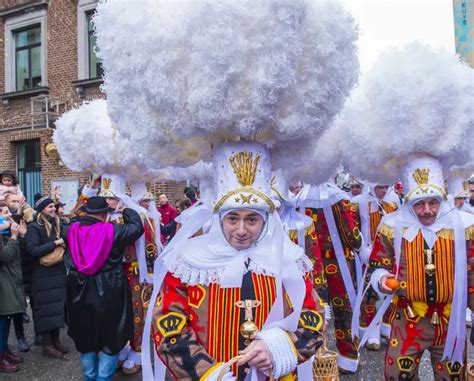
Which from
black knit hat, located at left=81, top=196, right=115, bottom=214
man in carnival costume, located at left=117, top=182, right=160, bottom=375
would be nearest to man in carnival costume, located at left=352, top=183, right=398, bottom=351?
man in carnival costume, located at left=117, top=182, right=160, bottom=375

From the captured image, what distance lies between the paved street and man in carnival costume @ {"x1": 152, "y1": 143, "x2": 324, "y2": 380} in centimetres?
276

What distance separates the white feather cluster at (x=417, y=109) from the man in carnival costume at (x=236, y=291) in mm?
1393

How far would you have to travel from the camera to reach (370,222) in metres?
6.34

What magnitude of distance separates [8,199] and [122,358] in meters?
2.21

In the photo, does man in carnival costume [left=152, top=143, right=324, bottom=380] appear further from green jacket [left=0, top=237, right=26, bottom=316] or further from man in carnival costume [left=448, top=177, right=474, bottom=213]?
man in carnival costume [left=448, top=177, right=474, bottom=213]

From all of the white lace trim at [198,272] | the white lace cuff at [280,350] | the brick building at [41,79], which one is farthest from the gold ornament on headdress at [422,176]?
the brick building at [41,79]

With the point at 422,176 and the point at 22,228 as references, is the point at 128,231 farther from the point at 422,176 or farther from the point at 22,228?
the point at 422,176

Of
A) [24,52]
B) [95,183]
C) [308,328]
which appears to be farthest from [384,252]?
[24,52]

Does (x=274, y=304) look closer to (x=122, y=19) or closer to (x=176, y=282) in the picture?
(x=176, y=282)

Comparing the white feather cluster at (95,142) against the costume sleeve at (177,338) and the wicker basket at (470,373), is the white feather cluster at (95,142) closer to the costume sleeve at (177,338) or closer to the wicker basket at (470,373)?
the costume sleeve at (177,338)

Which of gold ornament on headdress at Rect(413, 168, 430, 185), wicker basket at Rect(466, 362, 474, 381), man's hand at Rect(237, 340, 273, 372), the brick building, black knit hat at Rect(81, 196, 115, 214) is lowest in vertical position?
wicker basket at Rect(466, 362, 474, 381)

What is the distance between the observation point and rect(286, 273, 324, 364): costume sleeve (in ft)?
7.82

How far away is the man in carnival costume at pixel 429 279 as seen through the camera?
3.39 meters

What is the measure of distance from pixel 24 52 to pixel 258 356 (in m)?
15.0
